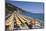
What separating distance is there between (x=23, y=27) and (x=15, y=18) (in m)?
0.12

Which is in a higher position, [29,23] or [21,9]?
[21,9]

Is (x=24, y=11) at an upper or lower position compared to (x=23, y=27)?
upper

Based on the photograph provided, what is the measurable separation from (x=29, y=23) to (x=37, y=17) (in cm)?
10

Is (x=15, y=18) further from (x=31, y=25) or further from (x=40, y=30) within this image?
(x=40, y=30)

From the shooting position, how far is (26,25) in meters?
0.92

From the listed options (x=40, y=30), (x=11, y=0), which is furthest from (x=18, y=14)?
(x=40, y=30)

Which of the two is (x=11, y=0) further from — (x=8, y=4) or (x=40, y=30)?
(x=40, y=30)

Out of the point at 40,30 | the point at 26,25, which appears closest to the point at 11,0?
the point at 26,25

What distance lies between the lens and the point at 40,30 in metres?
0.94

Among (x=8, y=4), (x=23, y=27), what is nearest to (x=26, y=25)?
(x=23, y=27)

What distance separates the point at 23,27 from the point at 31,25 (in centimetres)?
8
